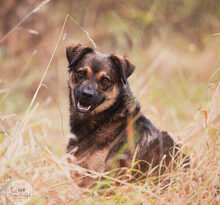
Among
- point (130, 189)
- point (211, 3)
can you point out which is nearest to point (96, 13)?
point (211, 3)

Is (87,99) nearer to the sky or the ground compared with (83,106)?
nearer to the sky

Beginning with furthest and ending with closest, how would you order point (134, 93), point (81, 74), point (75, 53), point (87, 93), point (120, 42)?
1. point (120, 42)
2. point (134, 93)
3. point (75, 53)
4. point (81, 74)
5. point (87, 93)

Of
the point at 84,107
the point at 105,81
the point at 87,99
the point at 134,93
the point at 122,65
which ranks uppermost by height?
the point at 122,65

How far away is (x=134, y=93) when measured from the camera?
5723 mm

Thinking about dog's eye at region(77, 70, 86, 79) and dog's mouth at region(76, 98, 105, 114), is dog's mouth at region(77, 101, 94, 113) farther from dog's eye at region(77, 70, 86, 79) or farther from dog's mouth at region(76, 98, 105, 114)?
dog's eye at region(77, 70, 86, 79)

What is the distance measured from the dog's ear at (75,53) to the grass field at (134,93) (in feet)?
1.00

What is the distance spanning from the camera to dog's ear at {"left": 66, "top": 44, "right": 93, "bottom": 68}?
3988 millimetres

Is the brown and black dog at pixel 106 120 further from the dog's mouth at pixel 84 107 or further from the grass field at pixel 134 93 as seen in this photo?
the grass field at pixel 134 93

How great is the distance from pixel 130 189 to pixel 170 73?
24.4 feet

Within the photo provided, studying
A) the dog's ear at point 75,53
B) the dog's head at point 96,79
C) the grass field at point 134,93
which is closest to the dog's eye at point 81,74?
the dog's head at point 96,79

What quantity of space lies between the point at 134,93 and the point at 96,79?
6.51 ft

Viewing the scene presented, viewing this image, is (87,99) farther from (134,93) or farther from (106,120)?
(134,93)

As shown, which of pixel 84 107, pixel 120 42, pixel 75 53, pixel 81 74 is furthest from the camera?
pixel 120 42

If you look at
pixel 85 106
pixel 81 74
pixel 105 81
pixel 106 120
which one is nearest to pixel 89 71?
pixel 81 74
